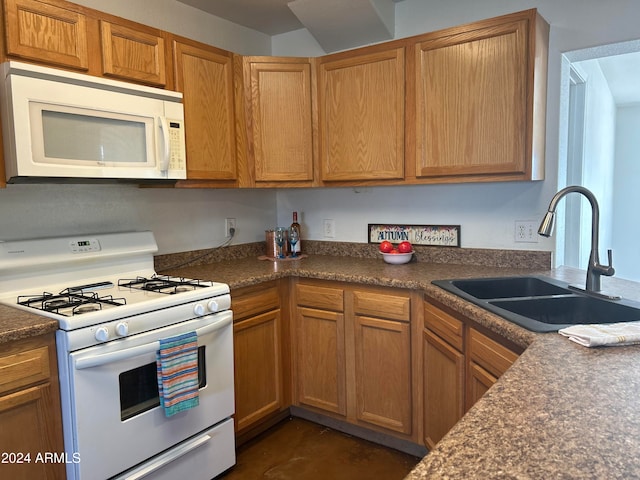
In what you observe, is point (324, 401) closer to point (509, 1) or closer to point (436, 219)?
point (436, 219)

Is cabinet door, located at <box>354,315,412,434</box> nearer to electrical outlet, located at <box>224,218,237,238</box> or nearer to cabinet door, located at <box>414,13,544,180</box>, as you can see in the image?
cabinet door, located at <box>414,13,544,180</box>

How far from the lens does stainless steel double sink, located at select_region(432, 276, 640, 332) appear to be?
4.94 ft

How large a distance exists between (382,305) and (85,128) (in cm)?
152

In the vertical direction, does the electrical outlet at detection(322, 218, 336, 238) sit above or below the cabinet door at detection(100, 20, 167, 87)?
below

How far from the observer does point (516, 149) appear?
6.87 feet

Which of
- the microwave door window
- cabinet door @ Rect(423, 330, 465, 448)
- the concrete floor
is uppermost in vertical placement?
the microwave door window

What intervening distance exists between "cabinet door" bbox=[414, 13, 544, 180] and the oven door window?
61.7 inches

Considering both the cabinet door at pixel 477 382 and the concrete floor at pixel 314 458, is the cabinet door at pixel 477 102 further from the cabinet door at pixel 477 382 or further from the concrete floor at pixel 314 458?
the concrete floor at pixel 314 458

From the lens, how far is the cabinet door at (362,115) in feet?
7.96

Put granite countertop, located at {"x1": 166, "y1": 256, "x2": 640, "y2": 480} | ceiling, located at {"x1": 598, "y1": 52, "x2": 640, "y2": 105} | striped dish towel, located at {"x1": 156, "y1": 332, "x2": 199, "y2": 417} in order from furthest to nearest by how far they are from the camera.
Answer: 1. ceiling, located at {"x1": 598, "y1": 52, "x2": 640, "y2": 105}
2. striped dish towel, located at {"x1": 156, "y1": 332, "x2": 199, "y2": 417}
3. granite countertop, located at {"x1": 166, "y1": 256, "x2": 640, "y2": 480}

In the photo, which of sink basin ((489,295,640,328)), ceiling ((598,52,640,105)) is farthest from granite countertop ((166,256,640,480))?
ceiling ((598,52,640,105))

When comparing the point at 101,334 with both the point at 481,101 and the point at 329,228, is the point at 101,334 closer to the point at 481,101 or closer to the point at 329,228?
the point at 329,228

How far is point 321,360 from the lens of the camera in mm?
2514

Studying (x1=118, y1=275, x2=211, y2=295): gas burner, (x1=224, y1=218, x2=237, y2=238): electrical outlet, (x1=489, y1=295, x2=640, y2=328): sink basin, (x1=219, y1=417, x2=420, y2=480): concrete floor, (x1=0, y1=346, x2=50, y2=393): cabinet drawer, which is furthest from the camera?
(x1=224, y1=218, x2=237, y2=238): electrical outlet
